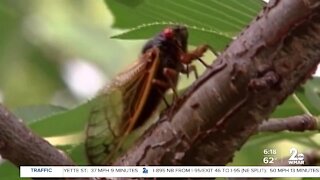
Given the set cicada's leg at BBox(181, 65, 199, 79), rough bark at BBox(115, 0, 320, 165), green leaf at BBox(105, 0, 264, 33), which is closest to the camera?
rough bark at BBox(115, 0, 320, 165)

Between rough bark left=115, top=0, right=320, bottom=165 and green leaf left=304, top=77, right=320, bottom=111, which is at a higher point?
green leaf left=304, top=77, right=320, bottom=111

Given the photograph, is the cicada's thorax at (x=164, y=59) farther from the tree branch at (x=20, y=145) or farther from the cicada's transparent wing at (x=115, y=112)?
the tree branch at (x=20, y=145)

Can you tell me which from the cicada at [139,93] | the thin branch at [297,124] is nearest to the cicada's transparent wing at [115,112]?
the cicada at [139,93]

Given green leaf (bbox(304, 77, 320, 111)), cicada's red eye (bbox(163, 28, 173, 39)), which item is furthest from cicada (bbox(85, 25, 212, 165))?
green leaf (bbox(304, 77, 320, 111))

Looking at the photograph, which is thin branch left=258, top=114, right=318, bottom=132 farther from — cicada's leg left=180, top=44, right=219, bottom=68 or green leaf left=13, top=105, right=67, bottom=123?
green leaf left=13, top=105, right=67, bottom=123

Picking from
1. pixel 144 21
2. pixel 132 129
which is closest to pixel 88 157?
pixel 132 129

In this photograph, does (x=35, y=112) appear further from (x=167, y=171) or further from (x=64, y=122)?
(x=167, y=171)

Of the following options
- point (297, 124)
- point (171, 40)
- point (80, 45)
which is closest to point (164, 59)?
point (171, 40)

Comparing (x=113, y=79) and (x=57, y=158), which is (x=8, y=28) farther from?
(x=57, y=158)
